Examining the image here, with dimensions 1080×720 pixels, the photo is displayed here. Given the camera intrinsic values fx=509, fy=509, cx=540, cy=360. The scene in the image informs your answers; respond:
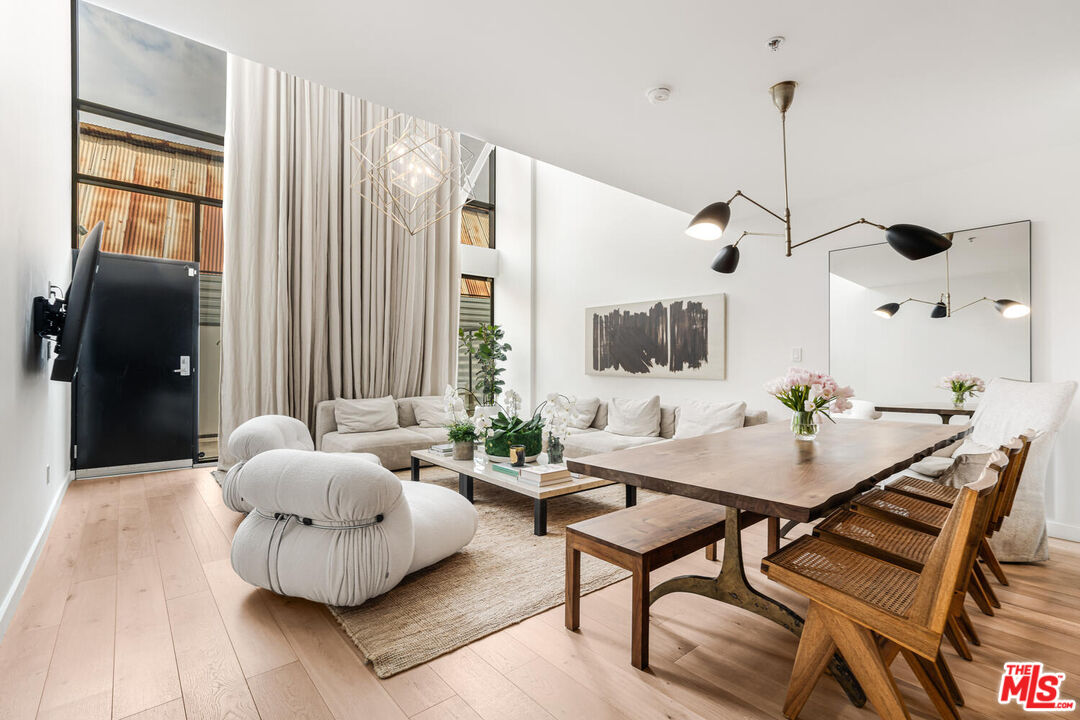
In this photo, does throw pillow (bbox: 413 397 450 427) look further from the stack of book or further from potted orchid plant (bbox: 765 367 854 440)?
potted orchid plant (bbox: 765 367 854 440)

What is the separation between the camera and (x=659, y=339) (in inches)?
207

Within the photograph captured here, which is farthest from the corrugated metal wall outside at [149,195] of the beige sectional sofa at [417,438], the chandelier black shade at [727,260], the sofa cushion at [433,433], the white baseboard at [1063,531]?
the white baseboard at [1063,531]

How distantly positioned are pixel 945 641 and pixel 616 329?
406 cm

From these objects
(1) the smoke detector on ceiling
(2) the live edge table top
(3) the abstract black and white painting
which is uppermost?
(1) the smoke detector on ceiling

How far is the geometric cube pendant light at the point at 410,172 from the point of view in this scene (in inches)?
150

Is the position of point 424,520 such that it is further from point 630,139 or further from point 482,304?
point 482,304

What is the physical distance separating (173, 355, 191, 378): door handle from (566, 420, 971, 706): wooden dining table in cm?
432

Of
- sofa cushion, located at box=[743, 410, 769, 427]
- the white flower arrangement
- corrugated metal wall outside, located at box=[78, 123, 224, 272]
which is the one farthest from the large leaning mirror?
corrugated metal wall outside, located at box=[78, 123, 224, 272]

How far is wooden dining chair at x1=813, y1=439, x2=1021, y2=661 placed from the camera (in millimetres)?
1504

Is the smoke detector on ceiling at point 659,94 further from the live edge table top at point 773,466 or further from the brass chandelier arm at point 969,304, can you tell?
the brass chandelier arm at point 969,304

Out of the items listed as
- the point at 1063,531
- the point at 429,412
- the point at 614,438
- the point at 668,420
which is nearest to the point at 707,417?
the point at 668,420

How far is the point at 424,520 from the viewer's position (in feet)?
7.71

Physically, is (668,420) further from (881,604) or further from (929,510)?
(881,604)

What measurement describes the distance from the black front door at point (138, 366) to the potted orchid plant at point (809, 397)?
4.84 metres
